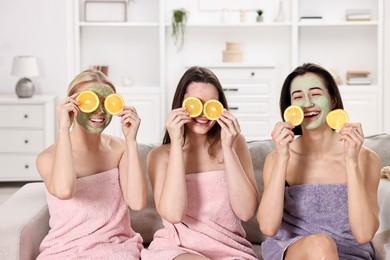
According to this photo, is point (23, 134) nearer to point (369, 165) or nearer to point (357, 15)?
point (357, 15)

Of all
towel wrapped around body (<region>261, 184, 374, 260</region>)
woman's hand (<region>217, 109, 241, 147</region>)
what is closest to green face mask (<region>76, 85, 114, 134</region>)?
woman's hand (<region>217, 109, 241, 147</region>)

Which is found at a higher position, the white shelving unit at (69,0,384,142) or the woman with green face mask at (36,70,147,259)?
the white shelving unit at (69,0,384,142)

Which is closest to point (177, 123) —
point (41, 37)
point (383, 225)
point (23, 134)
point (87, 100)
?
point (87, 100)

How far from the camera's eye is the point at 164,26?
7.22 metres

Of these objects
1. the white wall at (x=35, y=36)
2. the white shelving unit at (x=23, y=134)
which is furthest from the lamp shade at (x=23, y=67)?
the white wall at (x=35, y=36)

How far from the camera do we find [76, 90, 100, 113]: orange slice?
2.67 meters

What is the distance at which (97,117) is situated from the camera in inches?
107

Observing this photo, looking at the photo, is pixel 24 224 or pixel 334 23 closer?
pixel 24 224

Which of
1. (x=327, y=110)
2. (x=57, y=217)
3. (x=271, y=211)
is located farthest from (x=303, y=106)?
(x=57, y=217)

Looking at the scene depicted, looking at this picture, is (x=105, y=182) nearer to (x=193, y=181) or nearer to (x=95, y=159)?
(x=95, y=159)

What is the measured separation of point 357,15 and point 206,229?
196 inches

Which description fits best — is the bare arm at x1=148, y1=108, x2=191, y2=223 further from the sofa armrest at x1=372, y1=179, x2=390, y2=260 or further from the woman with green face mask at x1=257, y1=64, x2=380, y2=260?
the sofa armrest at x1=372, y1=179, x2=390, y2=260

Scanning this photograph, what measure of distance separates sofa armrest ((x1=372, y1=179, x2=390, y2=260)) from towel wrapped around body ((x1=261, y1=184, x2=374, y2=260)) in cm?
4

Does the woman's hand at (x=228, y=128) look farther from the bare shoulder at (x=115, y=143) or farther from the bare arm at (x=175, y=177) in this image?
the bare shoulder at (x=115, y=143)
